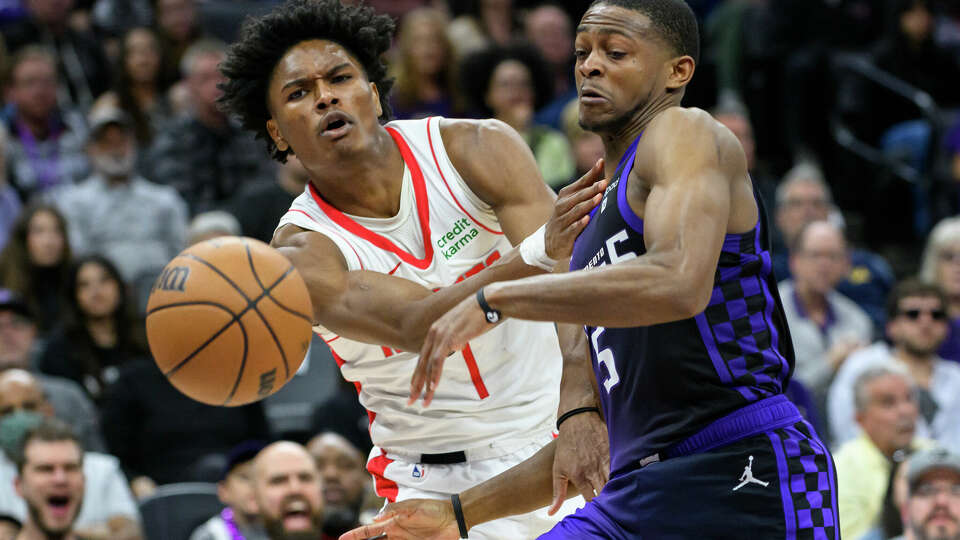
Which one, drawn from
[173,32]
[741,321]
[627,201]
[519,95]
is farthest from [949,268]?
[173,32]

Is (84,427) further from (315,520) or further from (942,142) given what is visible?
(942,142)

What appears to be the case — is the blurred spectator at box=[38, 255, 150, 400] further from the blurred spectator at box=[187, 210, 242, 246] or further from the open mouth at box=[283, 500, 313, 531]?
the open mouth at box=[283, 500, 313, 531]

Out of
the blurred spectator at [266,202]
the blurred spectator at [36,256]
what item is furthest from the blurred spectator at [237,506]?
the blurred spectator at [266,202]

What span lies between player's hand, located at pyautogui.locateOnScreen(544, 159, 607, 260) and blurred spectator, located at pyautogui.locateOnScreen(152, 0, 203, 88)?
26.8 ft

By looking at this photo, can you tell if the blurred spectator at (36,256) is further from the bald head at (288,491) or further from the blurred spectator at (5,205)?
the bald head at (288,491)

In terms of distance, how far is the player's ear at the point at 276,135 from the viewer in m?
5.17

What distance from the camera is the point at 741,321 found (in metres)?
3.72

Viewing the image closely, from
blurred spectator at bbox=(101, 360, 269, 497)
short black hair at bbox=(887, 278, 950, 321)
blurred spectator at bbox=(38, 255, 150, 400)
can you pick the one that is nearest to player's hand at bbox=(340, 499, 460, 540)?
blurred spectator at bbox=(101, 360, 269, 497)

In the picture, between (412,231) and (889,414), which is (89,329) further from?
(889,414)

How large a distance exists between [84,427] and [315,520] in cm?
188

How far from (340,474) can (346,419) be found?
80 cm

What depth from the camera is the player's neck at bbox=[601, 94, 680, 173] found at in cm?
391

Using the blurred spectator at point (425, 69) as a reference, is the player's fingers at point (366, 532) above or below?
below

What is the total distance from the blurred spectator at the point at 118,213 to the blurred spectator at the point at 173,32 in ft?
5.37
